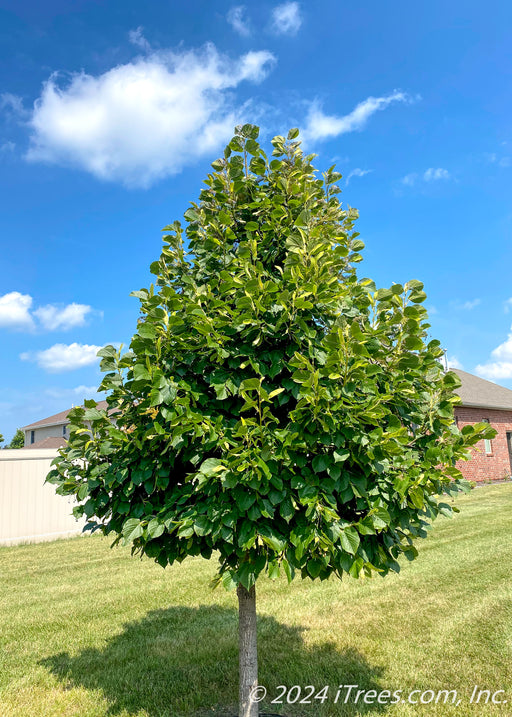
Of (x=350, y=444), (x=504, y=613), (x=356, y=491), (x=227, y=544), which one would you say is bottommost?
(x=504, y=613)

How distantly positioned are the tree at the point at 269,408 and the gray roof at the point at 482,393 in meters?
19.4

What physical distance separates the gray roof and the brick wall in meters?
0.45

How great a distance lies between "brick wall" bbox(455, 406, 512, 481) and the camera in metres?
21.3

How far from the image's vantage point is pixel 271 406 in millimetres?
3426

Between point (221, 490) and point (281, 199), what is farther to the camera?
point (281, 199)

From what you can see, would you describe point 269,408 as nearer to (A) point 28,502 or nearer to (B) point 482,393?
(A) point 28,502

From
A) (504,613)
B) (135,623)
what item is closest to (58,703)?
(135,623)

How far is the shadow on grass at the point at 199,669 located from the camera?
408 centimetres

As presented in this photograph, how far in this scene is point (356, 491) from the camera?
2848 mm

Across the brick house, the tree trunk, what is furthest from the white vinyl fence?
the brick house

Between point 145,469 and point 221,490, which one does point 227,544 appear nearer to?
point 221,490

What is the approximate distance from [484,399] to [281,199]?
22.2m

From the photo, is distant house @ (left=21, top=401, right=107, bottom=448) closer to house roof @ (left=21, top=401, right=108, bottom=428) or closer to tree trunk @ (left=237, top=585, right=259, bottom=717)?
house roof @ (left=21, top=401, right=108, bottom=428)

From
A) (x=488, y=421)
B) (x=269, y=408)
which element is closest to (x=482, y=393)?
(x=488, y=421)
